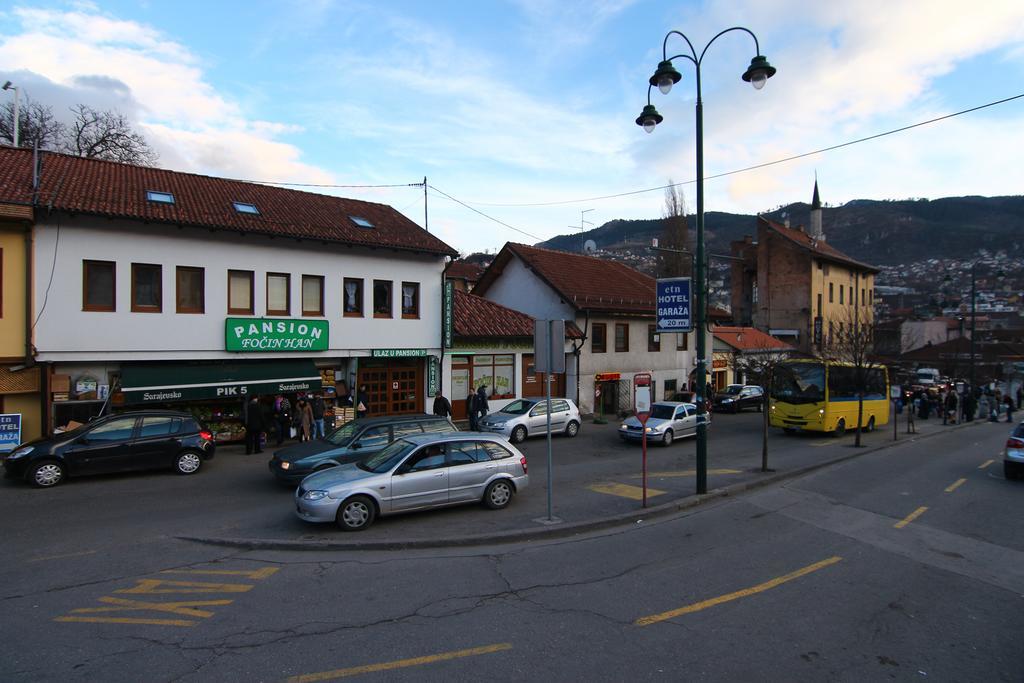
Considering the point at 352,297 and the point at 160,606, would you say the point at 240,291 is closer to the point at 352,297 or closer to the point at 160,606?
the point at 352,297

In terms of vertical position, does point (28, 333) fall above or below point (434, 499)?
above

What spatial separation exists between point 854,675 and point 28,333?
61.6 ft

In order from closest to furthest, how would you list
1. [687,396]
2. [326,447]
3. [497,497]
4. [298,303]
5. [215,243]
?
[497,497] → [326,447] → [215,243] → [298,303] → [687,396]

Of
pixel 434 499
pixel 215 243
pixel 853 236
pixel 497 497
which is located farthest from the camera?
pixel 853 236

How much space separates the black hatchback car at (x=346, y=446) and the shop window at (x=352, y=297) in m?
8.02

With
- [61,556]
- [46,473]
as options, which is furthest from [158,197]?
→ [61,556]

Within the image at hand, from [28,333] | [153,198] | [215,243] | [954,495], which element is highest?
[153,198]

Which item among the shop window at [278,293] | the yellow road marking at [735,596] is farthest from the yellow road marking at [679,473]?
the shop window at [278,293]

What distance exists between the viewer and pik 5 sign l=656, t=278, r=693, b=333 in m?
12.6

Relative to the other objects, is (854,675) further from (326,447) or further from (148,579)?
(326,447)

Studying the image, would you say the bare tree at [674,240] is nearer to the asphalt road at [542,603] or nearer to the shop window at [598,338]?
the shop window at [598,338]

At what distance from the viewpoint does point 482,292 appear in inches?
1359

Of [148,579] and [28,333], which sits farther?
[28,333]

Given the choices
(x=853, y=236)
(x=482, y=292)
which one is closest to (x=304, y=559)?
(x=482, y=292)
